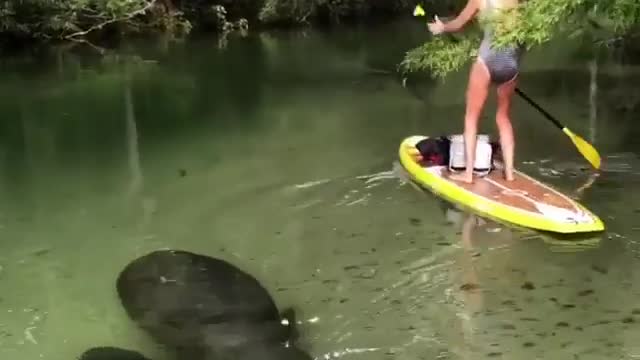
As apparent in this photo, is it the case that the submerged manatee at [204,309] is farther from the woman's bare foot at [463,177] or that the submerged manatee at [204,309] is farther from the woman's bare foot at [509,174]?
the woman's bare foot at [509,174]

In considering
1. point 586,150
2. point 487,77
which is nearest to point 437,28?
point 487,77

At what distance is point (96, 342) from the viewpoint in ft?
18.5

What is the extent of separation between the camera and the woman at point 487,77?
24.8ft

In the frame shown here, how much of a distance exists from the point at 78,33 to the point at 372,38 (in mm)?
7385

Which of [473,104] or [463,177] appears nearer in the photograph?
[473,104]

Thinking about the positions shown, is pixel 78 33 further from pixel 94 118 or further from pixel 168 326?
pixel 168 326

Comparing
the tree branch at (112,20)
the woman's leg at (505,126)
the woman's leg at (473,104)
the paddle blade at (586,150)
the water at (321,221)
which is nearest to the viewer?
the water at (321,221)

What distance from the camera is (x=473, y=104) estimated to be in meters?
7.85

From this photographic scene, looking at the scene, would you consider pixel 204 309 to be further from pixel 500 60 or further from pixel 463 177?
pixel 500 60

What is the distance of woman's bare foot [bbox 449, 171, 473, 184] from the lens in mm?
8094

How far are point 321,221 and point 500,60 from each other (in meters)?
1.95

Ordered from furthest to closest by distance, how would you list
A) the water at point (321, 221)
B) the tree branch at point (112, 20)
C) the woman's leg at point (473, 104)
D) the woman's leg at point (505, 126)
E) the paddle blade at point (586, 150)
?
the tree branch at point (112, 20) < the paddle blade at point (586, 150) < the woman's leg at point (505, 126) < the woman's leg at point (473, 104) < the water at point (321, 221)

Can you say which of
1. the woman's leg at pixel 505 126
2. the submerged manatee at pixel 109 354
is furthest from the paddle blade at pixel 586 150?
the submerged manatee at pixel 109 354

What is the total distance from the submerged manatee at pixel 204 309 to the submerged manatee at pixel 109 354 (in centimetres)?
24
